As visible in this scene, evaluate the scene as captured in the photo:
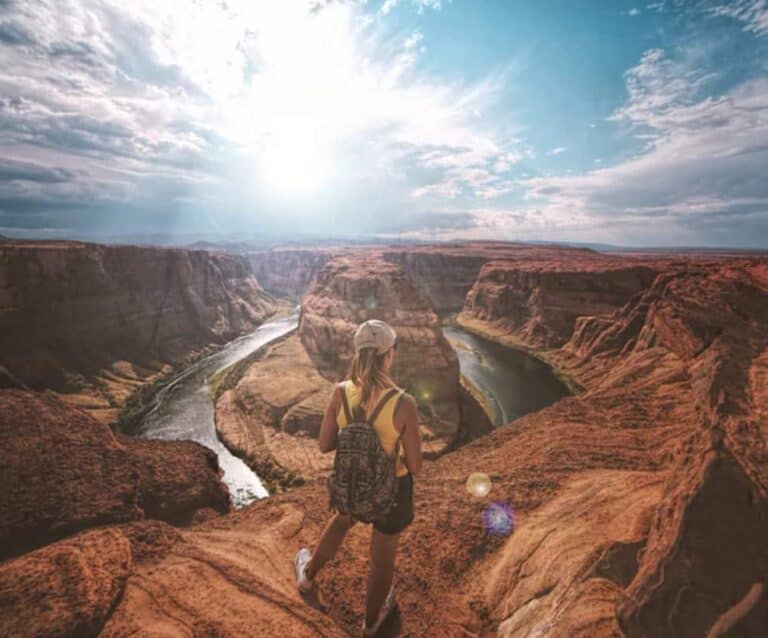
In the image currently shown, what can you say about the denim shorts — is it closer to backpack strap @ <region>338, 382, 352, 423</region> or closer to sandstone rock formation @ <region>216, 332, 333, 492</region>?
backpack strap @ <region>338, 382, 352, 423</region>

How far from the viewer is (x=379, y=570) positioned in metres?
4.25

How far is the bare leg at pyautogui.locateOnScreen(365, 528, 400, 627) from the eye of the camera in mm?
4129

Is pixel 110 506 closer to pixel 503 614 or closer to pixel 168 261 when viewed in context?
pixel 503 614

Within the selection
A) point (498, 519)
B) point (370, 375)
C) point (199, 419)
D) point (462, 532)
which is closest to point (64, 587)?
point (370, 375)

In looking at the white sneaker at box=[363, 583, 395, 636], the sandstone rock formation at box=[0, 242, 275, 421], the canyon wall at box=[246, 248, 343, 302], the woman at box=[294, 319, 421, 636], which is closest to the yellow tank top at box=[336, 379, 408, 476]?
the woman at box=[294, 319, 421, 636]

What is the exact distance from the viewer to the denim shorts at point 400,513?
4.00 m

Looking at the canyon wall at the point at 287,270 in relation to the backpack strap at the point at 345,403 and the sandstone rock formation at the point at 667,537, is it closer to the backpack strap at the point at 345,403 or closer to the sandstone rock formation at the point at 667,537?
the sandstone rock formation at the point at 667,537

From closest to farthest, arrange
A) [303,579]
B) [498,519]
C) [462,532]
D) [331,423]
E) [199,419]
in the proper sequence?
[331,423], [303,579], [462,532], [498,519], [199,419]

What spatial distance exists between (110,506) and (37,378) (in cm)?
3881

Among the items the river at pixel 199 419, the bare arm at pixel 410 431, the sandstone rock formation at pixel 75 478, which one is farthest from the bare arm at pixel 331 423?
the river at pixel 199 419

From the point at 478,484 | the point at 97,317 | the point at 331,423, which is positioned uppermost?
the point at 331,423

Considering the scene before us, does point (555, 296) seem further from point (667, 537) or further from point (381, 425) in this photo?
point (381, 425)

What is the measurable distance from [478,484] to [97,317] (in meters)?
49.5

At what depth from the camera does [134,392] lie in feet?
131
